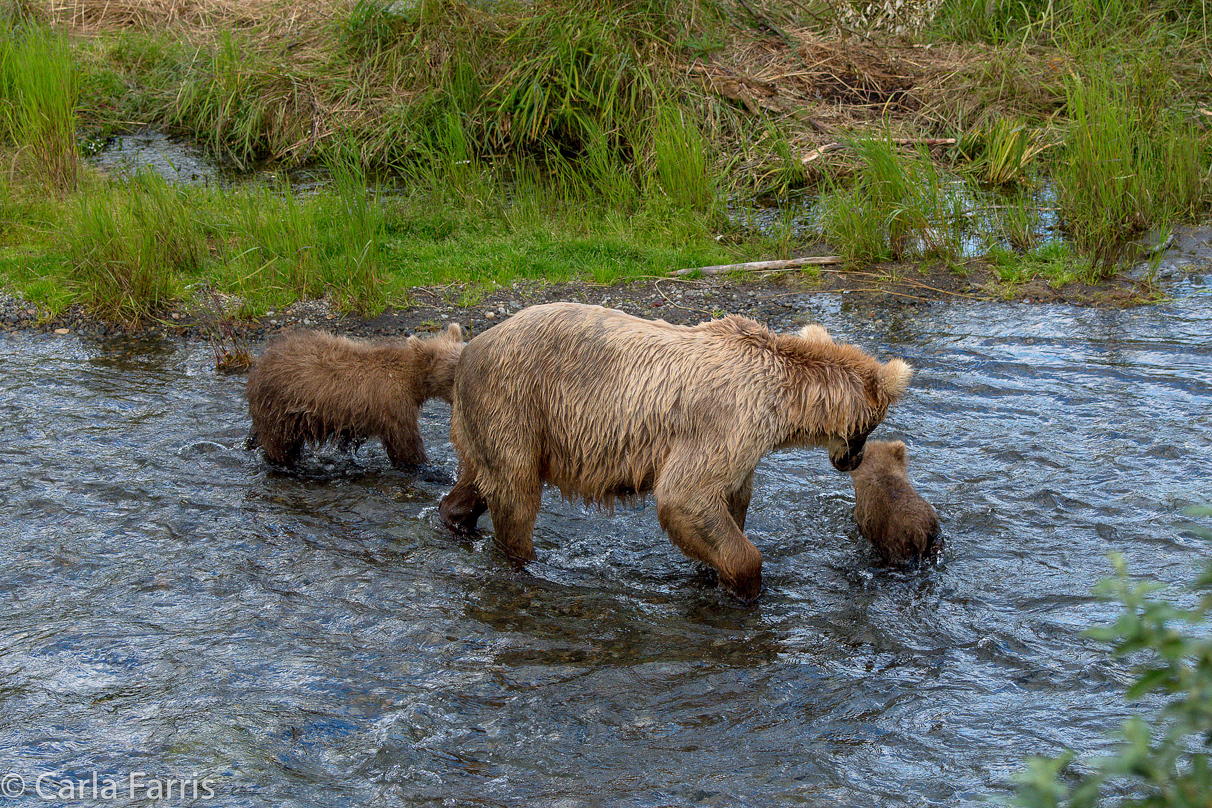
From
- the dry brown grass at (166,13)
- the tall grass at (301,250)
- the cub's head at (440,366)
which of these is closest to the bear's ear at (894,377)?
the cub's head at (440,366)

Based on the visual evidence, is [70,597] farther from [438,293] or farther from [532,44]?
[532,44]

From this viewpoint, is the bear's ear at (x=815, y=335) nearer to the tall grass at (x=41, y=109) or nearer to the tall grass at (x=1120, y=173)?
the tall grass at (x=1120, y=173)

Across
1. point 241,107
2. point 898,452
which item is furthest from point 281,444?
point 241,107

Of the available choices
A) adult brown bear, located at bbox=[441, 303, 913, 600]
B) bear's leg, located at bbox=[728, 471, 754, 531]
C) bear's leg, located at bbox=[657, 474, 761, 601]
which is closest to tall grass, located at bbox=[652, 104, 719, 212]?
adult brown bear, located at bbox=[441, 303, 913, 600]

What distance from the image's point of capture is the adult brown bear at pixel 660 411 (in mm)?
4863

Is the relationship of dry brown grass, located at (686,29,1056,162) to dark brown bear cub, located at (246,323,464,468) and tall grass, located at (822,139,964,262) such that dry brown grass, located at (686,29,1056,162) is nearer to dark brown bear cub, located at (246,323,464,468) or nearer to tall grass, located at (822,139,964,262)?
tall grass, located at (822,139,964,262)

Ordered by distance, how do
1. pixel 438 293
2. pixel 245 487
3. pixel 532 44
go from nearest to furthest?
pixel 245 487 < pixel 438 293 < pixel 532 44

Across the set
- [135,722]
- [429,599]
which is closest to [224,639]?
[135,722]

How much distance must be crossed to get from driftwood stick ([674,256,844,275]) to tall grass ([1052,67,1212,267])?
2194 mm

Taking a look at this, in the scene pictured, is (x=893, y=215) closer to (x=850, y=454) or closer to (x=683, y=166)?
(x=683, y=166)

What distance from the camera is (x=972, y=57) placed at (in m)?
12.7

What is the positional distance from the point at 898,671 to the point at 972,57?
10380mm

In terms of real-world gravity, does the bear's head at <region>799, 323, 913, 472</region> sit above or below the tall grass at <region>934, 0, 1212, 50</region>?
below

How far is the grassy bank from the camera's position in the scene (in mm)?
9070
